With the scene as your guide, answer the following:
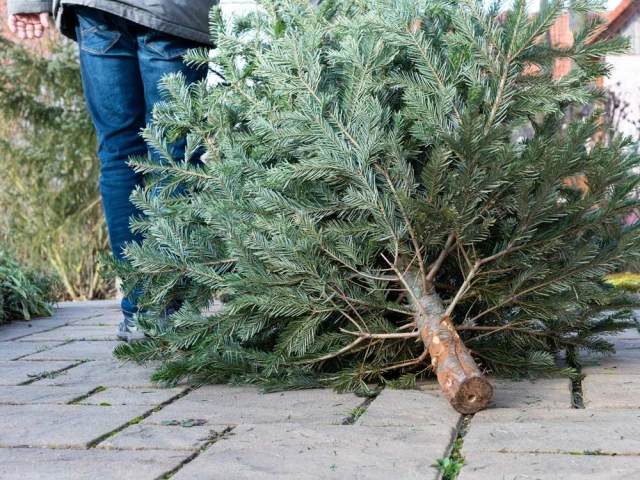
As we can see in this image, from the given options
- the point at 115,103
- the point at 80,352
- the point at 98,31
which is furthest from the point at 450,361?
the point at 98,31

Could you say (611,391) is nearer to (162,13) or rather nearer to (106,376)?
(106,376)

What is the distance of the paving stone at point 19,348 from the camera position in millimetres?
3456

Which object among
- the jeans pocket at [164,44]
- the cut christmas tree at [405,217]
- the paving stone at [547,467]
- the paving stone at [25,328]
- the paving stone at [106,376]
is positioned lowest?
the paving stone at [25,328]

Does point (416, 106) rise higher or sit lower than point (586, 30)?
lower

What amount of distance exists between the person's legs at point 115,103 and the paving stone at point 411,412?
1.46 m

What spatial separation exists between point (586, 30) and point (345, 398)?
50.5 inches

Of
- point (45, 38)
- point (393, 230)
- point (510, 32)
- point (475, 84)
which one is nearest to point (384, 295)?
point (393, 230)

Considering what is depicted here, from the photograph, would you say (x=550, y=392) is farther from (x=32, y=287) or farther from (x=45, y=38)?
(x=45, y=38)

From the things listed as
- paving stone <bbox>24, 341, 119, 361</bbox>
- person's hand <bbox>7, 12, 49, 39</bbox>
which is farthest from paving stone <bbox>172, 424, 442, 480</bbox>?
person's hand <bbox>7, 12, 49, 39</bbox>

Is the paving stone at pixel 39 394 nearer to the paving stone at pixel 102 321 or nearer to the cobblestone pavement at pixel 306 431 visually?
the cobblestone pavement at pixel 306 431

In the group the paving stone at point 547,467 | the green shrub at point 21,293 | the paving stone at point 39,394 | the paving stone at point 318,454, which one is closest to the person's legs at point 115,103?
the paving stone at point 39,394

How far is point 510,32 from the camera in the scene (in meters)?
2.27

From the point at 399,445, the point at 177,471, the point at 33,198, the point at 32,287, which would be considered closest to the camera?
the point at 177,471

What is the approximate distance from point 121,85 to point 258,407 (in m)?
1.70
